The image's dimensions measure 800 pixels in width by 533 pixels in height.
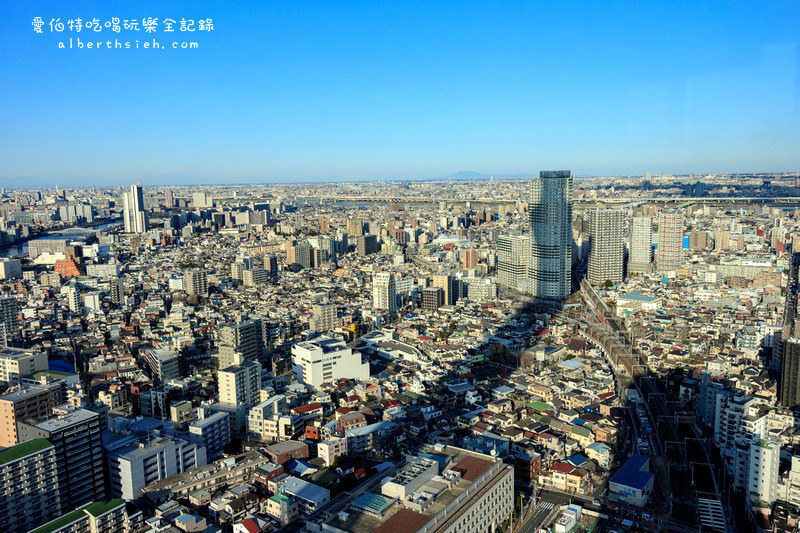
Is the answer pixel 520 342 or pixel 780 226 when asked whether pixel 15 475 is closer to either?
pixel 520 342

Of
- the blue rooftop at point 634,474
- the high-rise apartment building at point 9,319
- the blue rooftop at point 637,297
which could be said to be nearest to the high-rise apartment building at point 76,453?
the blue rooftop at point 634,474

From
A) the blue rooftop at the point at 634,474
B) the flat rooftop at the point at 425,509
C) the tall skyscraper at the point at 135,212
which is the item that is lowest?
the blue rooftop at the point at 634,474

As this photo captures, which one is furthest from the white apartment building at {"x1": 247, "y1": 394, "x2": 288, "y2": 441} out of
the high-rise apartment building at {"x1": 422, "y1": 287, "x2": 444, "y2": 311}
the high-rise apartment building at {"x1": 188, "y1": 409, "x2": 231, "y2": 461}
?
the high-rise apartment building at {"x1": 422, "y1": 287, "x2": 444, "y2": 311}

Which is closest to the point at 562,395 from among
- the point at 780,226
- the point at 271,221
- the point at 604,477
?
the point at 604,477

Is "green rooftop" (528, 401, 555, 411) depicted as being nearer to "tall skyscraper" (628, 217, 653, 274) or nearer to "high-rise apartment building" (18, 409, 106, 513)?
"high-rise apartment building" (18, 409, 106, 513)

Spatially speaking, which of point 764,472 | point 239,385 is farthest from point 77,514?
point 764,472

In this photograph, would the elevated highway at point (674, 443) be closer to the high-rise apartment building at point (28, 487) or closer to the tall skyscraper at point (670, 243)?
the high-rise apartment building at point (28, 487)
